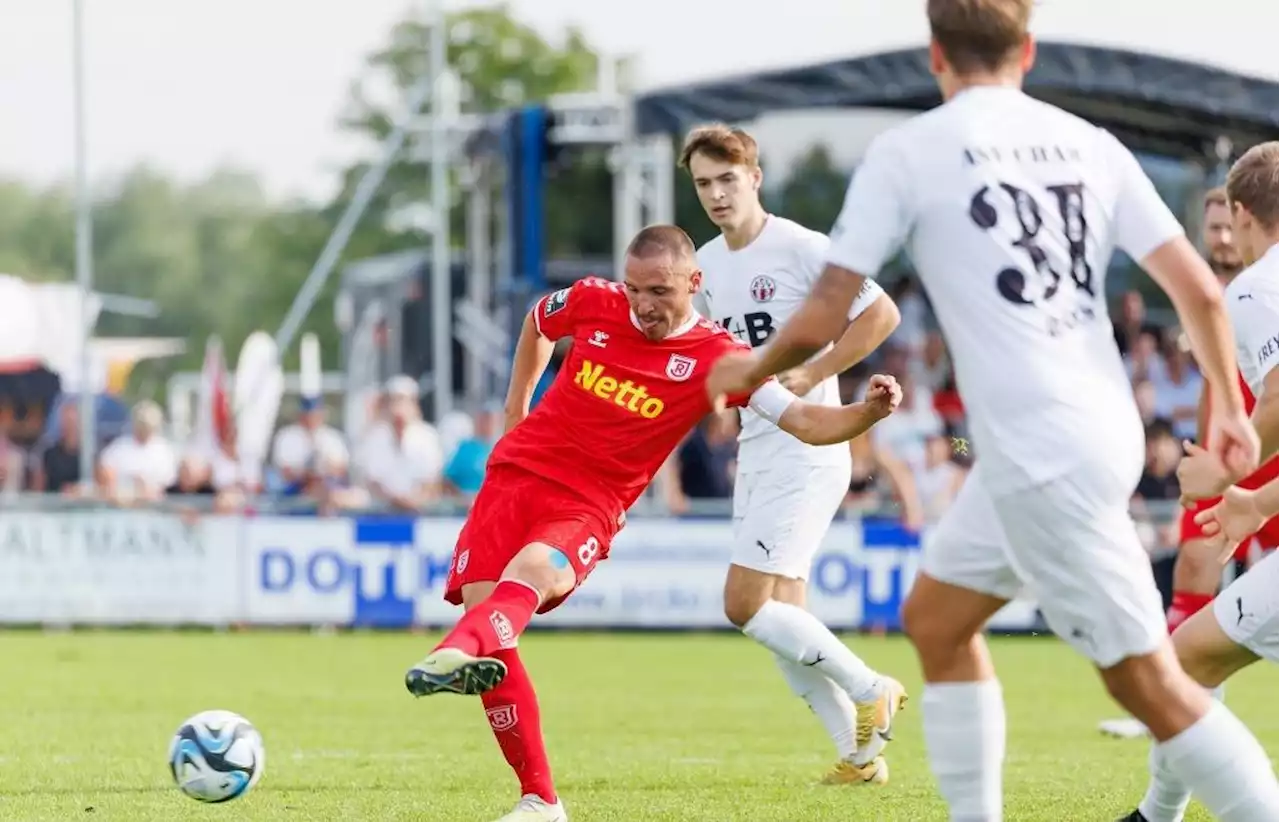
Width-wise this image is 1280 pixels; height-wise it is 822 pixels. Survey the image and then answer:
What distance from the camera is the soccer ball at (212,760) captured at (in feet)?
25.2

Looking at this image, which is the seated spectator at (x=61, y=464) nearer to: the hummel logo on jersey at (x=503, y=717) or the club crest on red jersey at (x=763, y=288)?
the club crest on red jersey at (x=763, y=288)

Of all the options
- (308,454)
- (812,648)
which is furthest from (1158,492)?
(812,648)

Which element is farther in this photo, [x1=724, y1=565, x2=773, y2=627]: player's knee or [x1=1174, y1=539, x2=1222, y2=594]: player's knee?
[x1=1174, y1=539, x2=1222, y2=594]: player's knee

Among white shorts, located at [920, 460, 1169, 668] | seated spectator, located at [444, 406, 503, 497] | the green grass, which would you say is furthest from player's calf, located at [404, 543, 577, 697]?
seated spectator, located at [444, 406, 503, 497]

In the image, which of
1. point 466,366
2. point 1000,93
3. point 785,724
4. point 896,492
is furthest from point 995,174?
point 466,366

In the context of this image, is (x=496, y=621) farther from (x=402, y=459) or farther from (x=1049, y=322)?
(x=402, y=459)

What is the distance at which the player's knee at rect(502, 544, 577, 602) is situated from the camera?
7391mm

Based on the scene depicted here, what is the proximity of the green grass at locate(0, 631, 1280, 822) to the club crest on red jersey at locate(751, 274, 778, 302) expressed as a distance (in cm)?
213

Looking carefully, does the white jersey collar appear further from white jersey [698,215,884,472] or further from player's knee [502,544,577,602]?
white jersey [698,215,884,472]

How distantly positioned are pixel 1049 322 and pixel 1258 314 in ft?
5.83

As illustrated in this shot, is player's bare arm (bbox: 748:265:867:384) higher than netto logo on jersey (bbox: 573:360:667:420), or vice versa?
player's bare arm (bbox: 748:265:867:384)

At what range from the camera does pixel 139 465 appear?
71.5 feet

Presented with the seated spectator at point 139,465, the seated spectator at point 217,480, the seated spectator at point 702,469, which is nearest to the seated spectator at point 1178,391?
the seated spectator at point 702,469

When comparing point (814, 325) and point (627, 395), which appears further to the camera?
point (627, 395)
